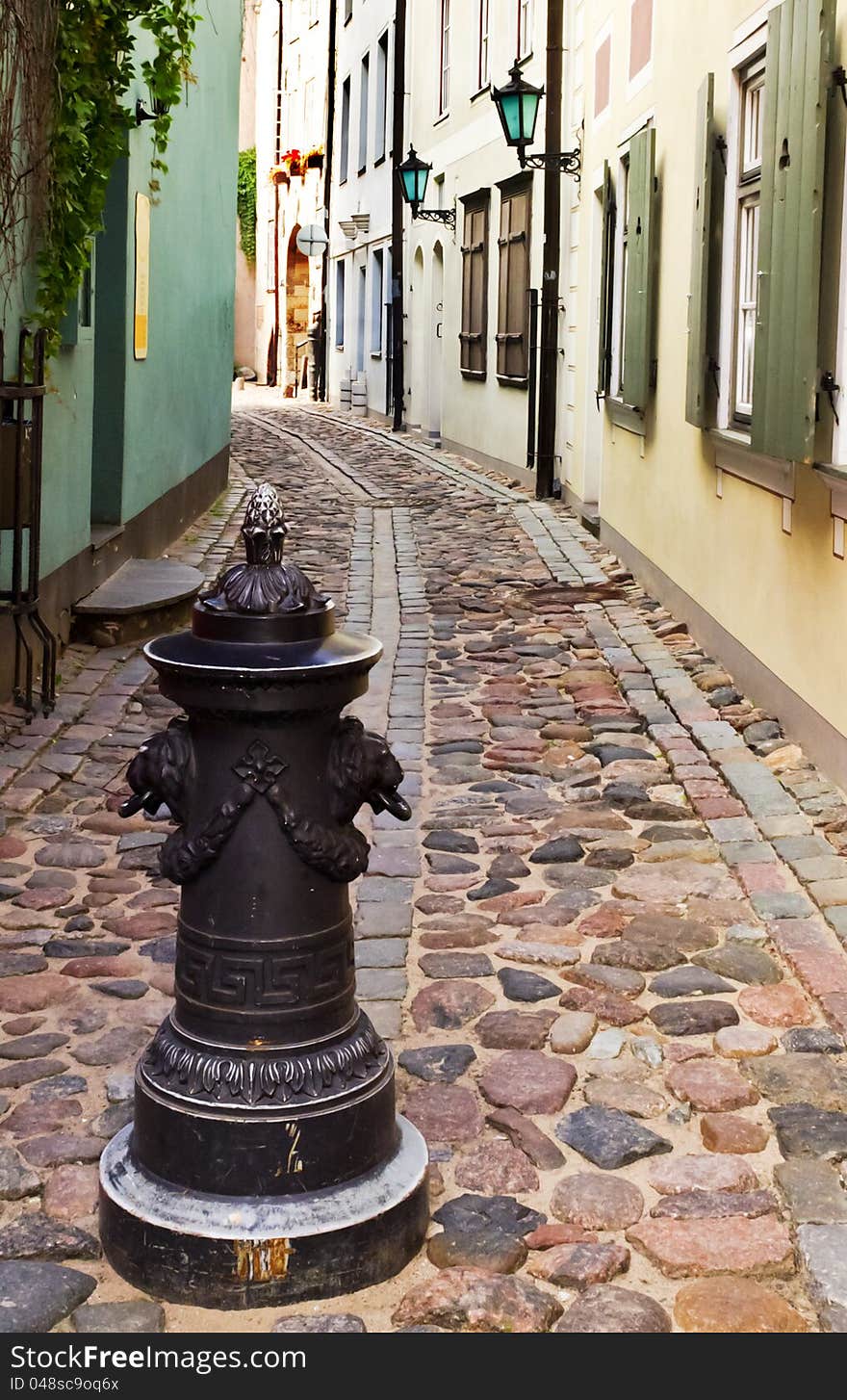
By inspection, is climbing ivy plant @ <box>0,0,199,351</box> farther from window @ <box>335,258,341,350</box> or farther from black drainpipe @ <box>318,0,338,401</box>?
black drainpipe @ <box>318,0,338,401</box>

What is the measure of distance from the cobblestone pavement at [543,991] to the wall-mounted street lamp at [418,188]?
13.6m

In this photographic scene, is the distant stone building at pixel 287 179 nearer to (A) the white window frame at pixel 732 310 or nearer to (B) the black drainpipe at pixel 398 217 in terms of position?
(B) the black drainpipe at pixel 398 217

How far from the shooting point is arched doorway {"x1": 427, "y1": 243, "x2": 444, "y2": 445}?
23.0 metres

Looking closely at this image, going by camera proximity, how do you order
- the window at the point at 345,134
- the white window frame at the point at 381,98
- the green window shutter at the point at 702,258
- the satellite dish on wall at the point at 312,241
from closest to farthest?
the green window shutter at the point at 702,258 → the white window frame at the point at 381,98 → the satellite dish on wall at the point at 312,241 → the window at the point at 345,134

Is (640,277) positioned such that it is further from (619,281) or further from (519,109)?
(519,109)

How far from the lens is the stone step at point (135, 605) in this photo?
823 cm

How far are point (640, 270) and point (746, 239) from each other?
242 cm

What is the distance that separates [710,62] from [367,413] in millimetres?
20806

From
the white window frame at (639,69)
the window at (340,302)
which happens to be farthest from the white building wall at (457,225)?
the window at (340,302)

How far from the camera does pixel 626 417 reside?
11.3 metres

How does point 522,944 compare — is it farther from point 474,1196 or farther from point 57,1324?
point 57,1324

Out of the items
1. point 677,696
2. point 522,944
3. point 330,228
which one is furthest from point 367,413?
point 522,944

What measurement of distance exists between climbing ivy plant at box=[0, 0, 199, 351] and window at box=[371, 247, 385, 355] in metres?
20.5
